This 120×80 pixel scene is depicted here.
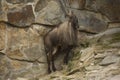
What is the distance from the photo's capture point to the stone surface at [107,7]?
28.3ft

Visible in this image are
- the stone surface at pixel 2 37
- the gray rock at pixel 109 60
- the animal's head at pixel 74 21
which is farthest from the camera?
the animal's head at pixel 74 21

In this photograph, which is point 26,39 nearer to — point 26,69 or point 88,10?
point 26,69

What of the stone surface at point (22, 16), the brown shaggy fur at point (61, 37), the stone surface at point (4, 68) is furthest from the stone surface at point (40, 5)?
the stone surface at point (4, 68)

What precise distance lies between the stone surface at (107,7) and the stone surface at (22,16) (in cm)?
125

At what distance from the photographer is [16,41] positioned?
26.5 ft

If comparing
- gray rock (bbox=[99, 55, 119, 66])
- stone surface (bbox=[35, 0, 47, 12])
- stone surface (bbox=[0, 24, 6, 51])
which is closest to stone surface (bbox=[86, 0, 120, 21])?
stone surface (bbox=[35, 0, 47, 12])

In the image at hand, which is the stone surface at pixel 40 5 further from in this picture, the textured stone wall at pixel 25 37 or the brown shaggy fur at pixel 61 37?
the brown shaggy fur at pixel 61 37

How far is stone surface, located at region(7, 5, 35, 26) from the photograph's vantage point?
8.05 metres

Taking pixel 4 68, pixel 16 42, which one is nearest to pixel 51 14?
pixel 16 42

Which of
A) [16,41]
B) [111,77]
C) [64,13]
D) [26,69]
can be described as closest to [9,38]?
[16,41]

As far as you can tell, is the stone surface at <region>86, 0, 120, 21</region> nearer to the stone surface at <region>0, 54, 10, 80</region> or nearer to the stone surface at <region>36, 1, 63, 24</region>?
the stone surface at <region>36, 1, 63, 24</region>

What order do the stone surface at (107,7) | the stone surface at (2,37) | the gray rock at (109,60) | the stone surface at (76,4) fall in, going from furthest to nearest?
the stone surface at (107,7) → the stone surface at (76,4) → the stone surface at (2,37) → the gray rock at (109,60)

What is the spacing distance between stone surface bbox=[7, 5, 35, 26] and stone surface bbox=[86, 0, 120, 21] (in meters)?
1.25

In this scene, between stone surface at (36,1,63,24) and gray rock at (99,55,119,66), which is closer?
gray rock at (99,55,119,66)
